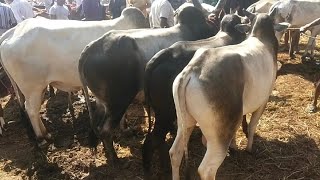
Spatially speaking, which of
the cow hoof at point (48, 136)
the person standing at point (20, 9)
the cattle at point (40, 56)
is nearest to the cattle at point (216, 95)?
the cattle at point (40, 56)

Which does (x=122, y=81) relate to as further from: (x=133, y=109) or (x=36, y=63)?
(x=133, y=109)

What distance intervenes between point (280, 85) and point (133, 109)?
9.57ft

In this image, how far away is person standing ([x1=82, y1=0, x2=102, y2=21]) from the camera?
26.7 feet

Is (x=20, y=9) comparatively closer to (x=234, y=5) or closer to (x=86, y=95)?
(x=86, y=95)

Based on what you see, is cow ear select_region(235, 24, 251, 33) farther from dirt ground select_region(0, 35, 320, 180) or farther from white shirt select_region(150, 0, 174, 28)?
white shirt select_region(150, 0, 174, 28)

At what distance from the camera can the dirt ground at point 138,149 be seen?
181 inches

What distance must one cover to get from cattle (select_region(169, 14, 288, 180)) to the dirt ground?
935 millimetres

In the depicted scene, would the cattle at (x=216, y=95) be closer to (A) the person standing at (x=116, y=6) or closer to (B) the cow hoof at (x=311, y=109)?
(B) the cow hoof at (x=311, y=109)

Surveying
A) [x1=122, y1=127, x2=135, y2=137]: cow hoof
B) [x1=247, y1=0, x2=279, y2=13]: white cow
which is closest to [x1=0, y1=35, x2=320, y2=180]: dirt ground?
[x1=122, y1=127, x2=135, y2=137]: cow hoof

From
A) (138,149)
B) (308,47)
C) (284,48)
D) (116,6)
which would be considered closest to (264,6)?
(308,47)

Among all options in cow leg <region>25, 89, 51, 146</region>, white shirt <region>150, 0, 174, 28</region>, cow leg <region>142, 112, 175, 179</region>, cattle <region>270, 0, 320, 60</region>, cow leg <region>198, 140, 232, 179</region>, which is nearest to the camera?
cow leg <region>198, 140, 232, 179</region>

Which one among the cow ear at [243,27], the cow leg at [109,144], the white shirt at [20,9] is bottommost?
the cow leg at [109,144]

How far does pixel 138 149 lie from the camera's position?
5.20 meters

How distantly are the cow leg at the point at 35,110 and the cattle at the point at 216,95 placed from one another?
7.38 feet
